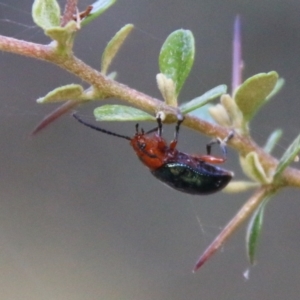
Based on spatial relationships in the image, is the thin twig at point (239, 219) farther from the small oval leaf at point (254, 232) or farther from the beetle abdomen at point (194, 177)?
the beetle abdomen at point (194, 177)

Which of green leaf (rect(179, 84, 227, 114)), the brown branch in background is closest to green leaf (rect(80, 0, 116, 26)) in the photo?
the brown branch in background

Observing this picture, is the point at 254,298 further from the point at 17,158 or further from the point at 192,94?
the point at 17,158

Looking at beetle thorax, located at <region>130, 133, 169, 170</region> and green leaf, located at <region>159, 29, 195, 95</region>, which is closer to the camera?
green leaf, located at <region>159, 29, 195, 95</region>

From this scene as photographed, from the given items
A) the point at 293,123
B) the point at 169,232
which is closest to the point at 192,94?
the point at 293,123

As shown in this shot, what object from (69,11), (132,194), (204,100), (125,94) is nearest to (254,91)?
(204,100)

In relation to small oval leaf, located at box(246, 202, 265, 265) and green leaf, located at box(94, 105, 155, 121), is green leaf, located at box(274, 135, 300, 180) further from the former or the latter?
green leaf, located at box(94, 105, 155, 121)
